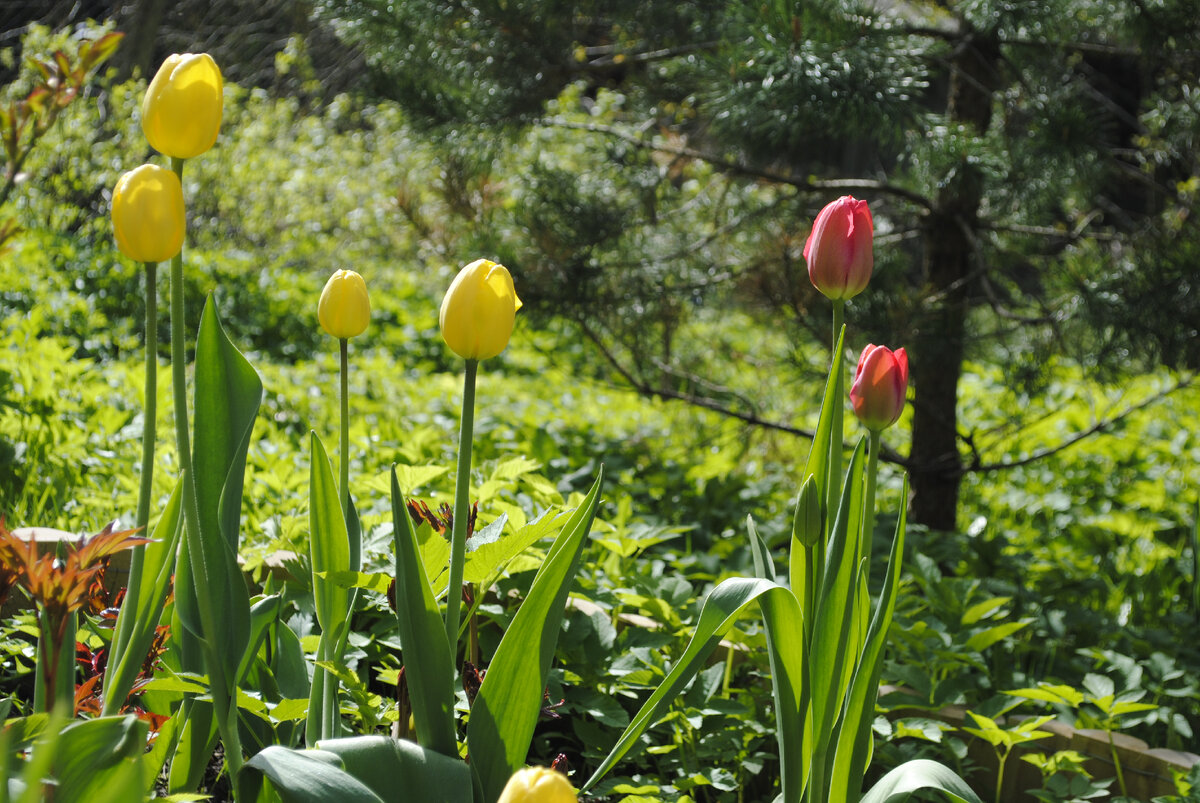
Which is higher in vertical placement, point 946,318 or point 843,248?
Answer: point 843,248

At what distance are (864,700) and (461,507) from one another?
0.43m

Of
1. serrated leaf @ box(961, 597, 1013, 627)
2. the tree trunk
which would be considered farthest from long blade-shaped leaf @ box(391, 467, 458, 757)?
the tree trunk

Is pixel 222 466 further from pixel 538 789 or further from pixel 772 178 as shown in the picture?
pixel 772 178

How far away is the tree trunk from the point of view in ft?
7.47

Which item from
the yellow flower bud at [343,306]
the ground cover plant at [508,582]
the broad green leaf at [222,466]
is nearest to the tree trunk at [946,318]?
the ground cover plant at [508,582]

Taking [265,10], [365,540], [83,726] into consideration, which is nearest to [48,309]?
[365,540]

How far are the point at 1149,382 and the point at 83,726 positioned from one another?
16.2ft

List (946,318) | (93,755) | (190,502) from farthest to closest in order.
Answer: (946,318), (190,502), (93,755)

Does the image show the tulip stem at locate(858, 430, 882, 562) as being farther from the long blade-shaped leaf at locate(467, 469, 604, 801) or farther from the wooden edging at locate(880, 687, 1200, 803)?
the wooden edging at locate(880, 687, 1200, 803)

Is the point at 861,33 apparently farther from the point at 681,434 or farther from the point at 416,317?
the point at 416,317

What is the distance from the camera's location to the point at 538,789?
0.50m

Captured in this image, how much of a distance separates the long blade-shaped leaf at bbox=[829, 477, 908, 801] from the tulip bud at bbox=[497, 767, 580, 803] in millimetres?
434

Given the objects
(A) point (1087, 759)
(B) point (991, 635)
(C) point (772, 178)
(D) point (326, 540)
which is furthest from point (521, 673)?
(C) point (772, 178)

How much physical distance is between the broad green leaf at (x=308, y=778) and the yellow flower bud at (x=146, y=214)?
40 cm
